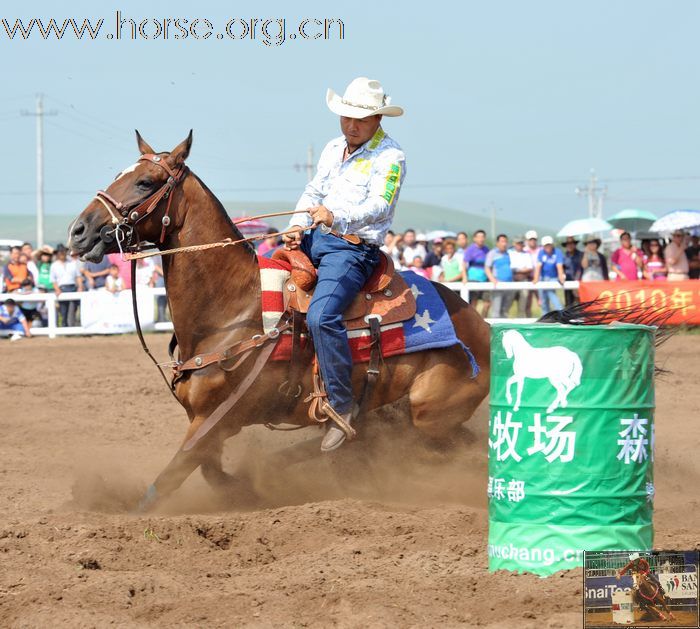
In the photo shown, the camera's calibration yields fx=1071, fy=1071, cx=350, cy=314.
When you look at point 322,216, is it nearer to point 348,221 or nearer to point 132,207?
point 348,221

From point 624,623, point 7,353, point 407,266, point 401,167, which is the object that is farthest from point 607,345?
point 407,266

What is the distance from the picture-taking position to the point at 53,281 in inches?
702

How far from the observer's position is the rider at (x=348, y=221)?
20.8ft

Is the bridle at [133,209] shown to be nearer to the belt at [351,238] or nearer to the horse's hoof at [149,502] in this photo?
the belt at [351,238]

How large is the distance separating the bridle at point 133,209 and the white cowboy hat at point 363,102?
3.39ft

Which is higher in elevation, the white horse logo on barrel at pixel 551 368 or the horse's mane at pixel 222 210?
the horse's mane at pixel 222 210

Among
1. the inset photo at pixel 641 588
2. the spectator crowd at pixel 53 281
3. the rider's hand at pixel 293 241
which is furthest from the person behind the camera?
the spectator crowd at pixel 53 281

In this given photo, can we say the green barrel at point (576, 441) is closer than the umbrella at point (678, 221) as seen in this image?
Yes

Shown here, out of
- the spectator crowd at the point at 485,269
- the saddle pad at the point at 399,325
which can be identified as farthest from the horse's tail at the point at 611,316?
the spectator crowd at the point at 485,269

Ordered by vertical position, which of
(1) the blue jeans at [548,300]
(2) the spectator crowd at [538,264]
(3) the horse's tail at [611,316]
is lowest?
(1) the blue jeans at [548,300]

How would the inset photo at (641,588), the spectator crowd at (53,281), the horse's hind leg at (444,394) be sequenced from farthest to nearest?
the spectator crowd at (53,281)
the horse's hind leg at (444,394)
the inset photo at (641,588)

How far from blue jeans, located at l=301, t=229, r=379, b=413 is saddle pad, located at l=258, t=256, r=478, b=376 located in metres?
0.20

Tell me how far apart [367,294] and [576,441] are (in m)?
2.51

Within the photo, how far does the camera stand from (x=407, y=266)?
17.2 m
